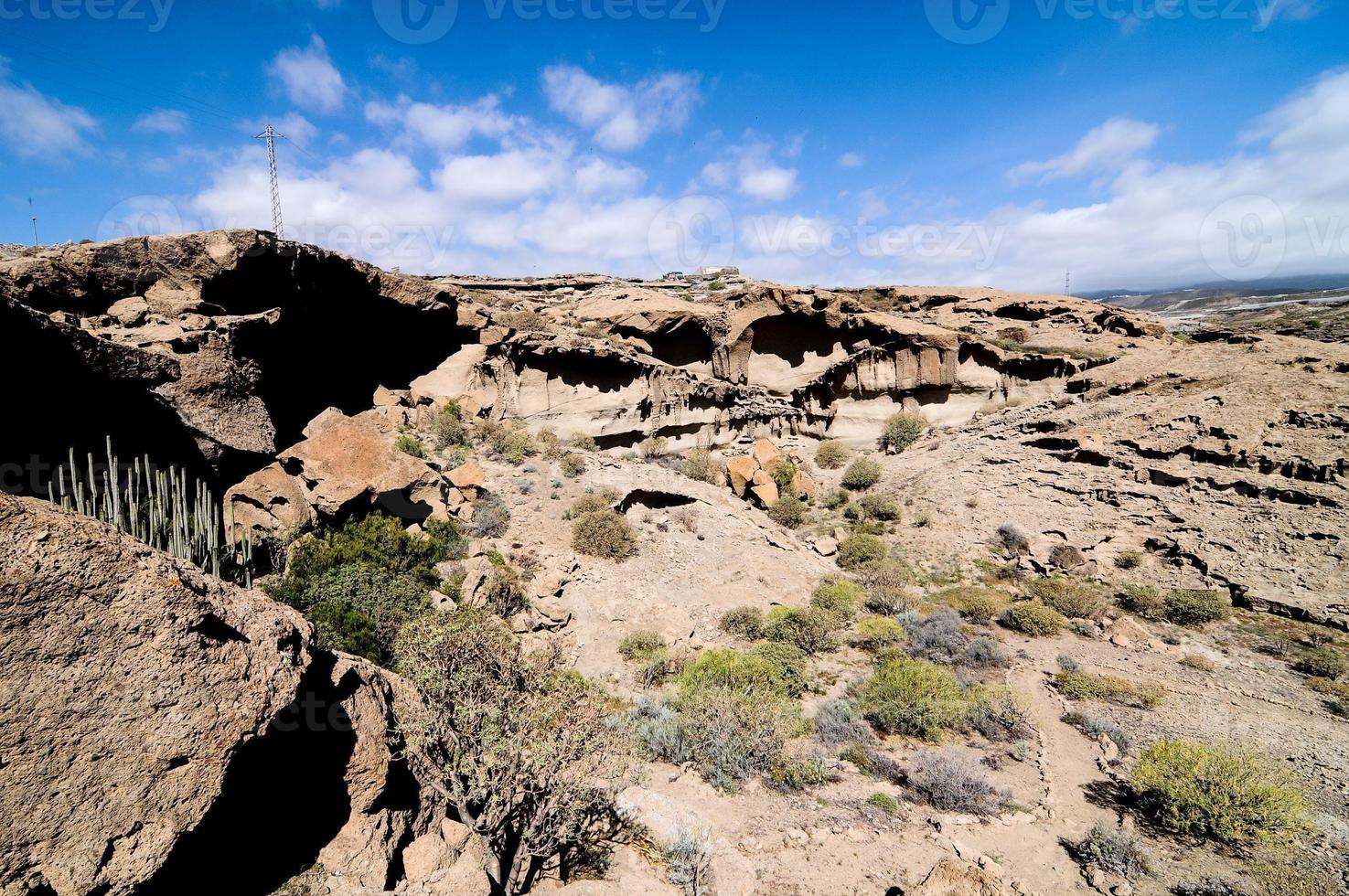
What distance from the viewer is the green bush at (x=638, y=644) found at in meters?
10.0

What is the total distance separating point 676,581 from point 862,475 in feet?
32.1

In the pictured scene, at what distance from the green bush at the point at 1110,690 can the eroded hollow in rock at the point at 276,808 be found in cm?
1050

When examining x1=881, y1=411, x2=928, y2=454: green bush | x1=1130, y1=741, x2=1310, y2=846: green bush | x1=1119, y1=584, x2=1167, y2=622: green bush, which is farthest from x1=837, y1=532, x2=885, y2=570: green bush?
x1=1130, y1=741, x2=1310, y2=846: green bush

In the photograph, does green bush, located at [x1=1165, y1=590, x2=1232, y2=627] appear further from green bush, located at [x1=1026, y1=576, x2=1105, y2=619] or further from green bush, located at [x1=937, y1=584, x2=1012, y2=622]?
green bush, located at [x1=937, y1=584, x2=1012, y2=622]

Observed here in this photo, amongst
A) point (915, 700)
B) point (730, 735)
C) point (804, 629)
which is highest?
point (730, 735)

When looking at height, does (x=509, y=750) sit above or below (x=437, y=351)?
below

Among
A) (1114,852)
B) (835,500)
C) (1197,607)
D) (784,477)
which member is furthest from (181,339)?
(1197,607)

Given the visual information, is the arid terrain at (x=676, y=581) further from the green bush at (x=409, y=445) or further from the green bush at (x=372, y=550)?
the green bush at (x=409, y=445)

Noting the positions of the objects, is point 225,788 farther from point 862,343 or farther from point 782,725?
point 862,343

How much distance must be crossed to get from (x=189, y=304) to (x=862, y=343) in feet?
66.0

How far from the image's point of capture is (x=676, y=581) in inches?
475

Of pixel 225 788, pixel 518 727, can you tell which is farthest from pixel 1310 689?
pixel 225 788

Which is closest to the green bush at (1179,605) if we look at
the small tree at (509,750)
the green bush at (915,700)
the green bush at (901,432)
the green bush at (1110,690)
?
the green bush at (1110,690)

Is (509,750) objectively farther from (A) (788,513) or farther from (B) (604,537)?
(A) (788,513)
